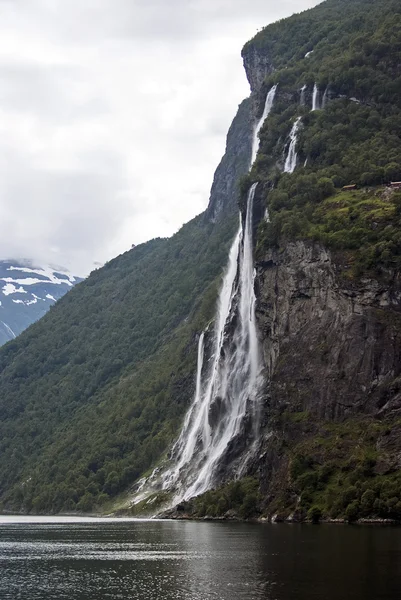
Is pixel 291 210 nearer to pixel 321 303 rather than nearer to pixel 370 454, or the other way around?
pixel 321 303

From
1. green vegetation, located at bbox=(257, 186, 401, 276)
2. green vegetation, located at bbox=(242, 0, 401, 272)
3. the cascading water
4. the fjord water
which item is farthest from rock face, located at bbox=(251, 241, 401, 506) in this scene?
the fjord water

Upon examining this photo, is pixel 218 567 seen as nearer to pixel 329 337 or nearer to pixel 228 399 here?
pixel 329 337

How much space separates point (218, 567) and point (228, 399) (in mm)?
100979

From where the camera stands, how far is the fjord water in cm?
5834

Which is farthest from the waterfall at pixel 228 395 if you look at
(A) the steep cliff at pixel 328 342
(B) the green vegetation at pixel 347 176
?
(B) the green vegetation at pixel 347 176

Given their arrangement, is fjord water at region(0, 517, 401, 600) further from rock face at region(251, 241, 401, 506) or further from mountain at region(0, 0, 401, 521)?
rock face at region(251, 241, 401, 506)

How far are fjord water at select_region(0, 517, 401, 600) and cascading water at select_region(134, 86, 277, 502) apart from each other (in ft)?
192

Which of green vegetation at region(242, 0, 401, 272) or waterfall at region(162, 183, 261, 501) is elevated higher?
green vegetation at region(242, 0, 401, 272)

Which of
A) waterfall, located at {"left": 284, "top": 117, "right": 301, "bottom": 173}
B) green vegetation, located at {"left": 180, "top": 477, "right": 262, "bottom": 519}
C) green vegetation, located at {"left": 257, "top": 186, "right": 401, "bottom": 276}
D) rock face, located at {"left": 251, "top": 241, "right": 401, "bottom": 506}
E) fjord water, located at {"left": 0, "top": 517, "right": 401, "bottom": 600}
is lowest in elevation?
fjord water, located at {"left": 0, "top": 517, "right": 401, "bottom": 600}

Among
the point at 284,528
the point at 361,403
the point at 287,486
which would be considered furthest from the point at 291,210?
the point at 284,528

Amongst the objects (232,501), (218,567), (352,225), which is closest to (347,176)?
(352,225)

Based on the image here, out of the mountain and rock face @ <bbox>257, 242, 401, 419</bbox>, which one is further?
rock face @ <bbox>257, 242, 401, 419</bbox>

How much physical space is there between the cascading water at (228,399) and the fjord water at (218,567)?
58.5 m

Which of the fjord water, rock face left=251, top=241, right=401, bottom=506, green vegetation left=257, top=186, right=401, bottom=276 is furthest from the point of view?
green vegetation left=257, top=186, right=401, bottom=276
